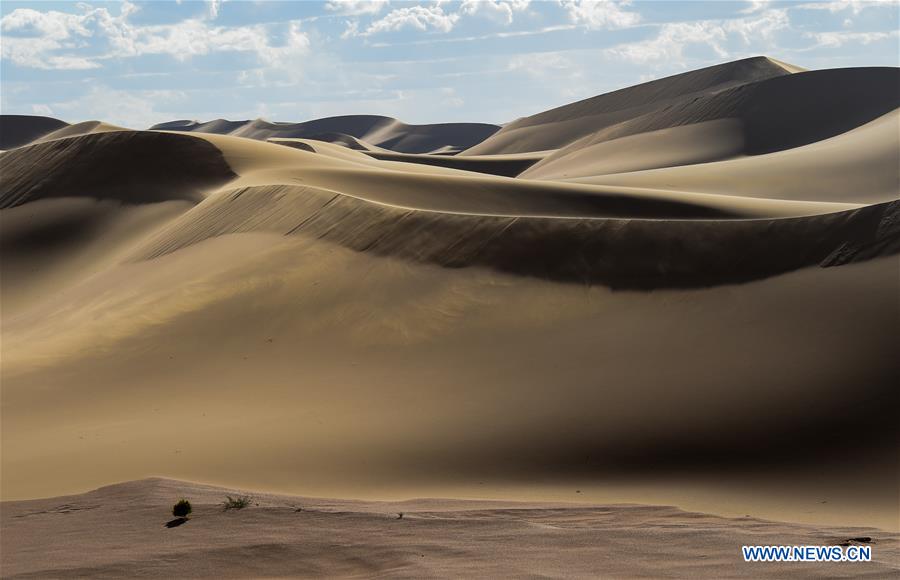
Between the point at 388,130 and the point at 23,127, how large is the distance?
227 ft

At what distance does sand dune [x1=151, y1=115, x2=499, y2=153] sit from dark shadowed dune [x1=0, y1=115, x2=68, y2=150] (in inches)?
1302

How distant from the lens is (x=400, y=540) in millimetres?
8578

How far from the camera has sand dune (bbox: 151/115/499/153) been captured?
6878 inches

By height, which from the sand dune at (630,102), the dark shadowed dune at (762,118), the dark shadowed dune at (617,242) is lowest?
the dark shadowed dune at (617,242)

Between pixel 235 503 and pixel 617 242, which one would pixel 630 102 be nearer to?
pixel 617 242

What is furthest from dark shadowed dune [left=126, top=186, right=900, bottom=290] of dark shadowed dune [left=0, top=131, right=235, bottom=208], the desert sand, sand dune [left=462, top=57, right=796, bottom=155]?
sand dune [left=462, top=57, right=796, bottom=155]

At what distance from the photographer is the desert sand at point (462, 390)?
29.1ft

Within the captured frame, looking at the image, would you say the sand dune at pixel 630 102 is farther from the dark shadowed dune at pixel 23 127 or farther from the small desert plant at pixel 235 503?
the small desert plant at pixel 235 503

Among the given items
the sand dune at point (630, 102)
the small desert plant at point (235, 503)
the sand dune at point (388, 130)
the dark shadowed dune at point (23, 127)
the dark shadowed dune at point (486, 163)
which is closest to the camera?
the small desert plant at point (235, 503)

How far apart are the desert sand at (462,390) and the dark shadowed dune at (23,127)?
119696 mm

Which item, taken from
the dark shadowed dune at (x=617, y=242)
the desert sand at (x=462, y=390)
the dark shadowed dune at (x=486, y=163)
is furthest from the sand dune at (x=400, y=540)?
the dark shadowed dune at (x=486, y=163)

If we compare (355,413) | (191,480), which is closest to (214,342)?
(355,413)

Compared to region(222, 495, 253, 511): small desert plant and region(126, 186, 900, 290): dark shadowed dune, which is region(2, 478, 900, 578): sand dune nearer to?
region(222, 495, 253, 511): small desert plant

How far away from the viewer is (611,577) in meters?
7.53
